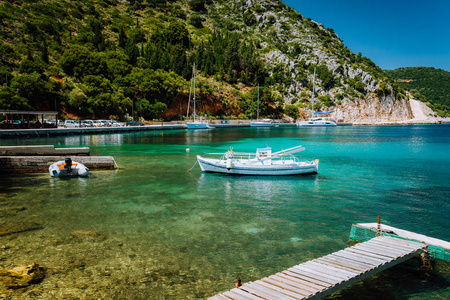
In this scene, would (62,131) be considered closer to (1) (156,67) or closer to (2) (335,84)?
(1) (156,67)

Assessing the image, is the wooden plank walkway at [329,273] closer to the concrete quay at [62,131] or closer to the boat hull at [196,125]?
the concrete quay at [62,131]

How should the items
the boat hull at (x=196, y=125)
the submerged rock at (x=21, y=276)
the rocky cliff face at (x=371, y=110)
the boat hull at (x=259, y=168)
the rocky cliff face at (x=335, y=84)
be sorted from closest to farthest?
the submerged rock at (x=21, y=276)
the boat hull at (x=259, y=168)
the boat hull at (x=196, y=125)
the rocky cliff face at (x=335, y=84)
the rocky cliff face at (x=371, y=110)

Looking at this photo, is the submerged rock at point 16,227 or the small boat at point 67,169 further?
the small boat at point 67,169

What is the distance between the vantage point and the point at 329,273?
8.35m

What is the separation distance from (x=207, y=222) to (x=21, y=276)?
26.4 ft

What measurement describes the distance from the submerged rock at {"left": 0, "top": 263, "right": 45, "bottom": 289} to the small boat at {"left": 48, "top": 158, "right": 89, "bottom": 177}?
1634 cm

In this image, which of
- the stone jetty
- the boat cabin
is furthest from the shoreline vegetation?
the boat cabin

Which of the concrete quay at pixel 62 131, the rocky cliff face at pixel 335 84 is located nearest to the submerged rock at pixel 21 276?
the concrete quay at pixel 62 131

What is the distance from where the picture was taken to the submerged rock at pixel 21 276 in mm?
9196

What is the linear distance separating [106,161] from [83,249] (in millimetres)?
18333

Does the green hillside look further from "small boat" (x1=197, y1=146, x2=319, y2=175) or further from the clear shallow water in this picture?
the clear shallow water

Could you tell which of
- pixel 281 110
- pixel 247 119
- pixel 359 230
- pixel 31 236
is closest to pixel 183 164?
pixel 31 236

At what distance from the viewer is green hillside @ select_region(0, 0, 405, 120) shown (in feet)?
286

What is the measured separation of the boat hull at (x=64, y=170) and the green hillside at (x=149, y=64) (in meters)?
51.6
